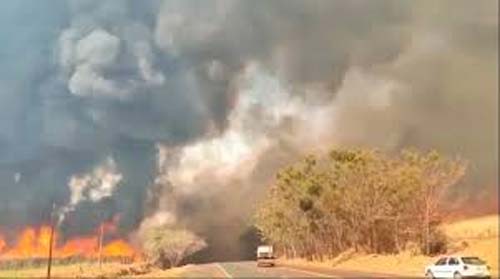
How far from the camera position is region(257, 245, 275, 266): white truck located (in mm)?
103669

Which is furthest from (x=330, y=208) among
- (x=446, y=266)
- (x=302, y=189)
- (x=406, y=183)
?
(x=446, y=266)

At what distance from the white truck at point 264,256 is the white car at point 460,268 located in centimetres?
5496

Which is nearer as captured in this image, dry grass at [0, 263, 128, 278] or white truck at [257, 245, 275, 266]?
dry grass at [0, 263, 128, 278]

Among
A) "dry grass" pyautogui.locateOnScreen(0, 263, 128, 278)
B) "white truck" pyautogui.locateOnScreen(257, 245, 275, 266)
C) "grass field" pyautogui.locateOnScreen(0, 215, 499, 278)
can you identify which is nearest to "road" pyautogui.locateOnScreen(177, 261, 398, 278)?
"grass field" pyautogui.locateOnScreen(0, 215, 499, 278)

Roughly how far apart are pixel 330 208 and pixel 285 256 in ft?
163

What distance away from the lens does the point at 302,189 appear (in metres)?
99.3

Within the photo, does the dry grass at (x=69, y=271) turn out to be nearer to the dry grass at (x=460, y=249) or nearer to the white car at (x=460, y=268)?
the dry grass at (x=460, y=249)

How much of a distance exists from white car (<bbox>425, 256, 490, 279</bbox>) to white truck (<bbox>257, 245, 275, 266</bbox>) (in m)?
55.0

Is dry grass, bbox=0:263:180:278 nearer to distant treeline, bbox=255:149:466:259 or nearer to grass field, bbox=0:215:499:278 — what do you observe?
grass field, bbox=0:215:499:278

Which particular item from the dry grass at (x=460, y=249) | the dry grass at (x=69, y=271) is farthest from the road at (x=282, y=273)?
the dry grass at (x=69, y=271)

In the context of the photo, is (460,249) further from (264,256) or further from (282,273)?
(264,256)

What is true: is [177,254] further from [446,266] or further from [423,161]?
[446,266]

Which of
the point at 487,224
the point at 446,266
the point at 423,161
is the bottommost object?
the point at 446,266

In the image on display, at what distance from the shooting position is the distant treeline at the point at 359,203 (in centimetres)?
7519
